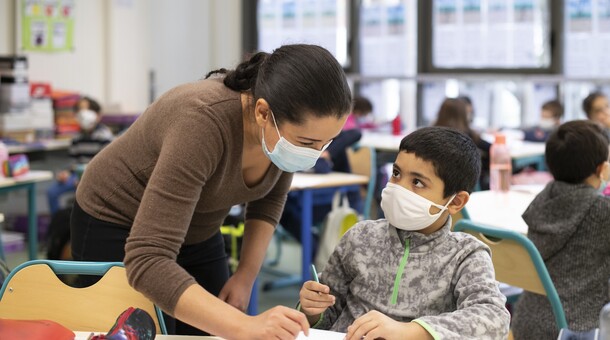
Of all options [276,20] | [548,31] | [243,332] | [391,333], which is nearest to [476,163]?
[391,333]

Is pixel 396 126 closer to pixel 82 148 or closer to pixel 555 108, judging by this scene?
pixel 555 108

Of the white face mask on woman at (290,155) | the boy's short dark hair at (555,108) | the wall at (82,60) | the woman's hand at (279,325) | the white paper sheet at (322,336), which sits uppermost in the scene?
the wall at (82,60)

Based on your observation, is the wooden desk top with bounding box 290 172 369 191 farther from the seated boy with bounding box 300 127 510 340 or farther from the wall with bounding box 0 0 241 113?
the wall with bounding box 0 0 241 113

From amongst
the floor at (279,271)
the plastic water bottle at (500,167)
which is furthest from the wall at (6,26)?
the plastic water bottle at (500,167)

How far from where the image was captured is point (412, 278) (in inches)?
70.8

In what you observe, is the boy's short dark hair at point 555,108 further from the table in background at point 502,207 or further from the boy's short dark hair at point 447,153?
the boy's short dark hair at point 447,153

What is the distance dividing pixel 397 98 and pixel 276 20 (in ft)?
5.17

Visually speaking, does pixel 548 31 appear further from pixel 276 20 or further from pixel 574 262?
pixel 574 262

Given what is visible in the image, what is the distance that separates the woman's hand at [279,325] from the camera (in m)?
1.44

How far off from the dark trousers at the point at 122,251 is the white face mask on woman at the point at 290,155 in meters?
0.42

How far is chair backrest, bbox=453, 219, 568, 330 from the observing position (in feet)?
7.48

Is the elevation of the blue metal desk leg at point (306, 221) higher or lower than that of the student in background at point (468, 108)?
lower

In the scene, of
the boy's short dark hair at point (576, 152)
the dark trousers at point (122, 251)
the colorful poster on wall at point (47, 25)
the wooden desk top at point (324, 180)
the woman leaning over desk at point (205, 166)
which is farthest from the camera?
the colorful poster on wall at point (47, 25)

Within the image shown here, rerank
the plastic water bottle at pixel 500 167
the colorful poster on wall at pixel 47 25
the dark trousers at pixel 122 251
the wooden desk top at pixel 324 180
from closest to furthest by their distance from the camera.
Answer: the dark trousers at pixel 122 251 → the plastic water bottle at pixel 500 167 → the wooden desk top at pixel 324 180 → the colorful poster on wall at pixel 47 25
